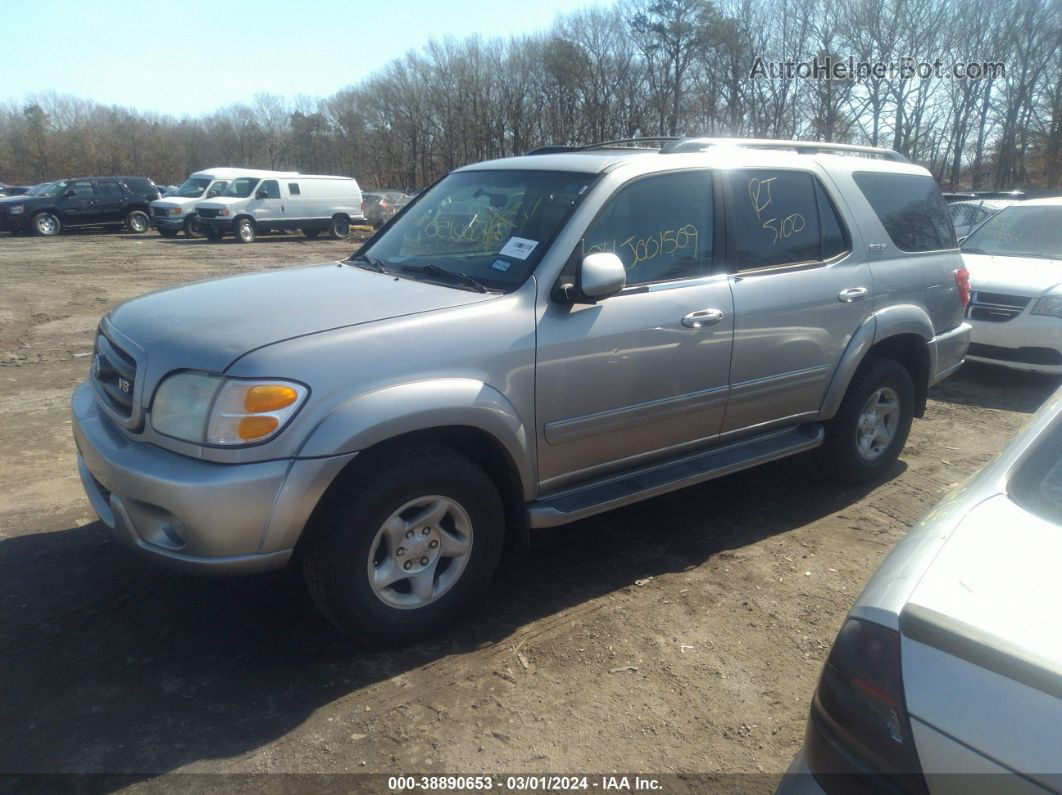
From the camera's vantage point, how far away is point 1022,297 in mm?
7527

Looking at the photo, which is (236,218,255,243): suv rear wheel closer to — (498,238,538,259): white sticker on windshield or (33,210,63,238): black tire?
(33,210,63,238): black tire

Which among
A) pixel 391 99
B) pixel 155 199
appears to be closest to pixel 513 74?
pixel 391 99

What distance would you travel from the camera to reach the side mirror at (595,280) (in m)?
3.30

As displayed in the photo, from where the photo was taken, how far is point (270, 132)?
72.3 meters

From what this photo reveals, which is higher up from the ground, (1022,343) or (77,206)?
(77,206)

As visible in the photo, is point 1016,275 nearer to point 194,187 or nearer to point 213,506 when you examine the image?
point 213,506

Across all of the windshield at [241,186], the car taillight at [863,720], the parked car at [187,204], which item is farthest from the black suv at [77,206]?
the car taillight at [863,720]

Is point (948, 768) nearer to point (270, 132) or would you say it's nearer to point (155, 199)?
point (155, 199)

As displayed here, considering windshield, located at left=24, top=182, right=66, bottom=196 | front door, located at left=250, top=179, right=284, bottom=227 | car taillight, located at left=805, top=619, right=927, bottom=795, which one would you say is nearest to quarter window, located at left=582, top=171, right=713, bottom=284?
car taillight, located at left=805, top=619, right=927, bottom=795

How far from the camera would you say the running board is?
3473mm

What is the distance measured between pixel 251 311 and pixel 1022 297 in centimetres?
722

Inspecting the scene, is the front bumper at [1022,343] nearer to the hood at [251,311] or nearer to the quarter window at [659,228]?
the quarter window at [659,228]

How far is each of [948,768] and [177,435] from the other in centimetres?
250

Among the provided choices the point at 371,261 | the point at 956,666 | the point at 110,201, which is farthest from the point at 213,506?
the point at 110,201
